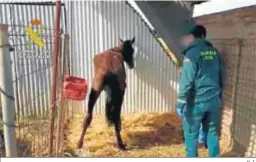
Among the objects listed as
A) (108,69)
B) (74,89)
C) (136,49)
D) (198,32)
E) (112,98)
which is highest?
(136,49)

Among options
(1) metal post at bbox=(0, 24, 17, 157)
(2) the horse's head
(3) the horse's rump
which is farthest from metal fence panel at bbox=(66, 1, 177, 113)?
(1) metal post at bbox=(0, 24, 17, 157)

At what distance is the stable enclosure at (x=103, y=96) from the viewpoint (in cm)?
408

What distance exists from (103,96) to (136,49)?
1106 mm

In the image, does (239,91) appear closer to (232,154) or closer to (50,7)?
(232,154)

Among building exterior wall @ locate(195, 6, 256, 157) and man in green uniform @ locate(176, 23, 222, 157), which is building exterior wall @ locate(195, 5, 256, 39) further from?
man in green uniform @ locate(176, 23, 222, 157)

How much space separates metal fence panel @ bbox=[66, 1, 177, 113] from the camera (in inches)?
233

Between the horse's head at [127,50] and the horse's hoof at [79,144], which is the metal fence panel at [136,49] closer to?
the horse's head at [127,50]

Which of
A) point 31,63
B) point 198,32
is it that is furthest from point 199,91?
point 31,63

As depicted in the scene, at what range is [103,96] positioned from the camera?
20.3ft

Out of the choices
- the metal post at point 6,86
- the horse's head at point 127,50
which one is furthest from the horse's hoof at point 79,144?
the metal post at point 6,86

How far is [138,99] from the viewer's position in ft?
20.6

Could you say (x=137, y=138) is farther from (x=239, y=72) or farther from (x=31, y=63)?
(x=31, y=63)

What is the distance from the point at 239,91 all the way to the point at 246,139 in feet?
2.12

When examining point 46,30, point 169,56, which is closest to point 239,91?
point 169,56
